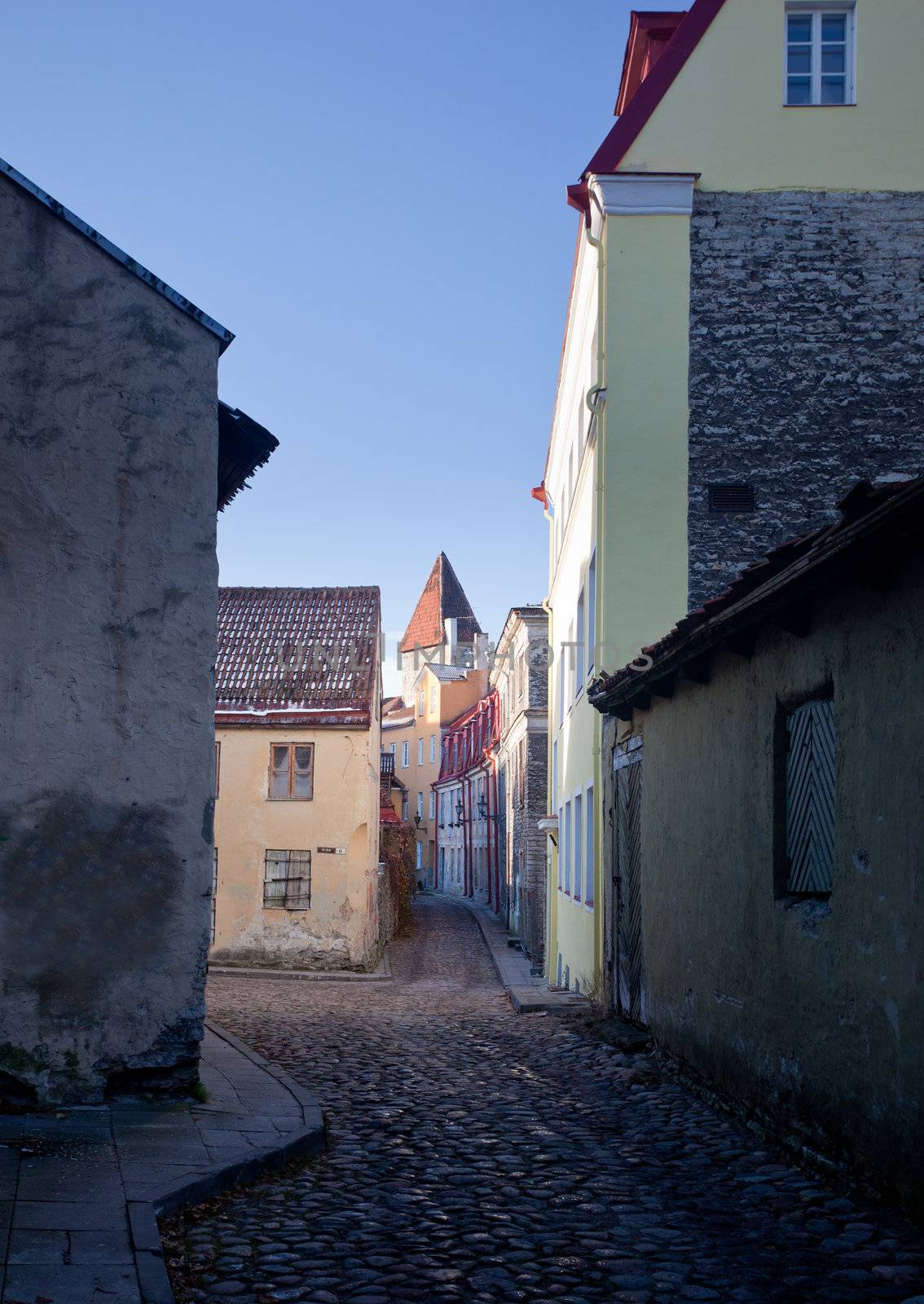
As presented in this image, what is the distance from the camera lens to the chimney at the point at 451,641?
79188 mm

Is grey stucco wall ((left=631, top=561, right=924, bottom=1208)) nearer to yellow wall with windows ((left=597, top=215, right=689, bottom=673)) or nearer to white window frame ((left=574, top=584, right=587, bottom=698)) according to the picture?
yellow wall with windows ((left=597, top=215, right=689, bottom=673))

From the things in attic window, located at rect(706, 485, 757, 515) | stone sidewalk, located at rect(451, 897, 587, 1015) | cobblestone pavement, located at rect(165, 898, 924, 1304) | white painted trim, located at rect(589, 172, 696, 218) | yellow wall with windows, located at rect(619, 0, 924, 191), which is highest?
yellow wall with windows, located at rect(619, 0, 924, 191)

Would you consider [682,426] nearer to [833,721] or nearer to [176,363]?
[176,363]

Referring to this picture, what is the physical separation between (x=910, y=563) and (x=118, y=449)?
5077mm

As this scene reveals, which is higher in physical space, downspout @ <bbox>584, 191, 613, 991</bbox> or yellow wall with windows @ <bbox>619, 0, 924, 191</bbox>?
yellow wall with windows @ <bbox>619, 0, 924, 191</bbox>

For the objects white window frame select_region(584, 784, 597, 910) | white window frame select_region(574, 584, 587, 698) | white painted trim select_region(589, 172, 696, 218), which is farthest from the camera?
white window frame select_region(574, 584, 587, 698)

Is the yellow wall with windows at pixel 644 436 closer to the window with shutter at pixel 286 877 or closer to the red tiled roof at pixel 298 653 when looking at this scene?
the red tiled roof at pixel 298 653

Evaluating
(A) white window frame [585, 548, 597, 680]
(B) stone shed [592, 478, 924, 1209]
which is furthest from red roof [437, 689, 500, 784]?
(B) stone shed [592, 478, 924, 1209]

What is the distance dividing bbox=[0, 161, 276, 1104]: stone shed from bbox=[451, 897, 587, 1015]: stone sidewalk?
8.27 m

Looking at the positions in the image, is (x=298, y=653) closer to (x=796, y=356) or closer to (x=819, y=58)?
(x=796, y=356)

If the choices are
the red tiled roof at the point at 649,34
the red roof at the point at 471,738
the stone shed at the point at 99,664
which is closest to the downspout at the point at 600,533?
the red tiled roof at the point at 649,34

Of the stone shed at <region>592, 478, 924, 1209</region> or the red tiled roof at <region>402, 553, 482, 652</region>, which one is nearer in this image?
the stone shed at <region>592, 478, 924, 1209</region>

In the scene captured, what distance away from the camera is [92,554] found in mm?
8320

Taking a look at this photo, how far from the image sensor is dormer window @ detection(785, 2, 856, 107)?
15.4 metres
